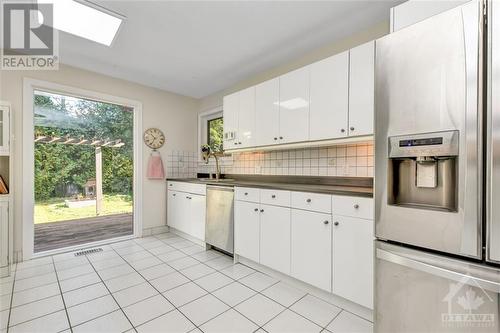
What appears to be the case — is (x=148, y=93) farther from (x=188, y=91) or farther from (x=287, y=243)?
(x=287, y=243)

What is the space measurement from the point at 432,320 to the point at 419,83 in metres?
1.10

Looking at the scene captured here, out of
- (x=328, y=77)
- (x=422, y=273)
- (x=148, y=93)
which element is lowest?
(x=422, y=273)

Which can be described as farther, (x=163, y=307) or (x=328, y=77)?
(x=328, y=77)

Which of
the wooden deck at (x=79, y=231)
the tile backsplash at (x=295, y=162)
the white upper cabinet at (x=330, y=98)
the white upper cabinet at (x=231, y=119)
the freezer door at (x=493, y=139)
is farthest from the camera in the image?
the wooden deck at (x=79, y=231)

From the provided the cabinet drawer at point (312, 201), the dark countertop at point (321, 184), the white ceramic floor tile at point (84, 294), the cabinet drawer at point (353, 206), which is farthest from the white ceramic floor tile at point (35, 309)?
the cabinet drawer at point (353, 206)

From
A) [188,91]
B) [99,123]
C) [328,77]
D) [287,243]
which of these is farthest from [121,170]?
[328,77]

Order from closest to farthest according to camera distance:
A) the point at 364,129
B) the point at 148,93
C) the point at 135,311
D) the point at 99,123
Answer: the point at 135,311 < the point at 364,129 < the point at 99,123 < the point at 148,93

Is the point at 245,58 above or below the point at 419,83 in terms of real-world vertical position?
above

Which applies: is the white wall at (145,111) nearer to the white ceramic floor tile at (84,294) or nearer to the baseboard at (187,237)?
the baseboard at (187,237)

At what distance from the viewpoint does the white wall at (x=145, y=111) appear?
2.49 metres

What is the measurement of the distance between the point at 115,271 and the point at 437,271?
8.70 feet

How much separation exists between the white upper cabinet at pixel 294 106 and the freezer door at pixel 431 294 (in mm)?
1304

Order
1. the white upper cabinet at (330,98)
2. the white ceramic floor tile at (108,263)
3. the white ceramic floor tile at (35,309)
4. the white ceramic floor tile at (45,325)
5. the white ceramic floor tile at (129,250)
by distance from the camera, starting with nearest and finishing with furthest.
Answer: the white ceramic floor tile at (45,325) < the white ceramic floor tile at (35,309) < the white upper cabinet at (330,98) < the white ceramic floor tile at (108,263) < the white ceramic floor tile at (129,250)

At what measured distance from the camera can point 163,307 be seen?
170 cm
